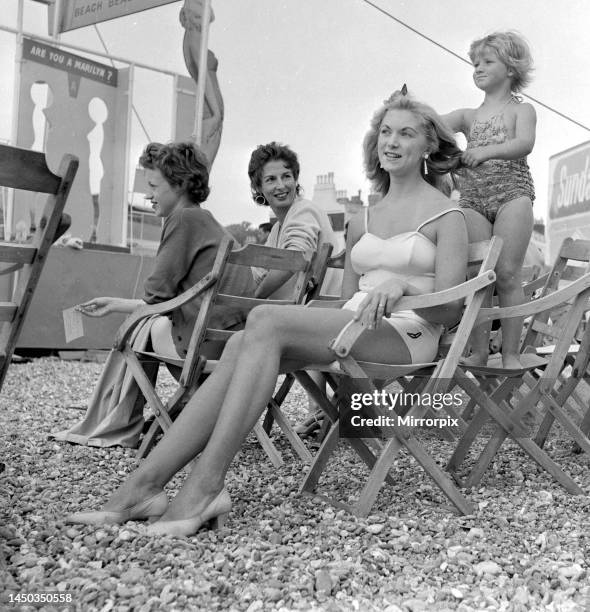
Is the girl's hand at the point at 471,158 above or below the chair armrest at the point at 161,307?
above

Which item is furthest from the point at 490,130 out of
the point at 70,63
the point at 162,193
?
the point at 70,63

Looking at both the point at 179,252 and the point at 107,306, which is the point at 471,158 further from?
the point at 107,306

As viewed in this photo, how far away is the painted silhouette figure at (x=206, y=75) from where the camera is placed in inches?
300

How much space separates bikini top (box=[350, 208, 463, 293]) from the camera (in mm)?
2514

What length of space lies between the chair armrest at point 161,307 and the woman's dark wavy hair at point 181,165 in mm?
646

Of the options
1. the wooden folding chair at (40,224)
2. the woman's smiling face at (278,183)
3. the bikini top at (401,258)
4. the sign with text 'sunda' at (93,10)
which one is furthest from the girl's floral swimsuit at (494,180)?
the sign with text 'sunda' at (93,10)

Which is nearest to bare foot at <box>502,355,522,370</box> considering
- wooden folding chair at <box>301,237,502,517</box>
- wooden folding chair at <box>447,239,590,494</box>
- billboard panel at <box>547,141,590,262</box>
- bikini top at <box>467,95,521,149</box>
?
wooden folding chair at <box>447,239,590,494</box>

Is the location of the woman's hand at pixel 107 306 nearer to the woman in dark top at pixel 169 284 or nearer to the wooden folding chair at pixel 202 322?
the woman in dark top at pixel 169 284

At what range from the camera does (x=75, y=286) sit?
723 centimetres

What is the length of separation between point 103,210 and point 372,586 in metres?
6.58

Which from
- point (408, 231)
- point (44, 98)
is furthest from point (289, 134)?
point (408, 231)

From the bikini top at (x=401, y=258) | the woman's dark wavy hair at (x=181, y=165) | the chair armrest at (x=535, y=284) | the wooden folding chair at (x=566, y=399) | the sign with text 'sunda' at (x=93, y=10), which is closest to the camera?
the bikini top at (x=401, y=258)

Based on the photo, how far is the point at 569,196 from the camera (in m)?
7.46

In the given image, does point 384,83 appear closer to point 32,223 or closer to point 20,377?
point 32,223
